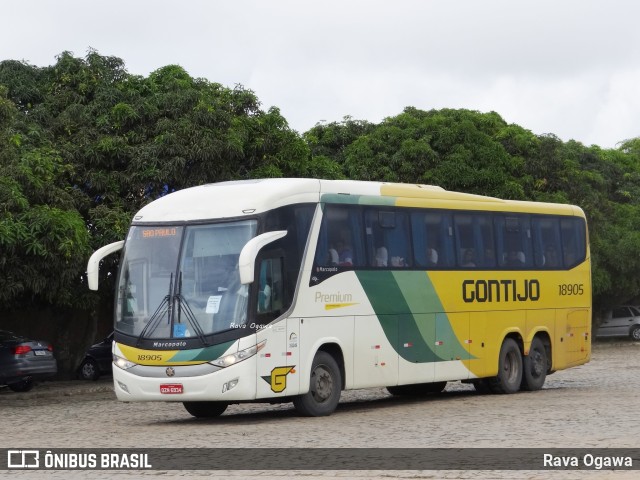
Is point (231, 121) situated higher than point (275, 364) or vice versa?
point (231, 121)

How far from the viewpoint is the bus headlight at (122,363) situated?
19.1 meters

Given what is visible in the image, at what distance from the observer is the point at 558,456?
13.4 m

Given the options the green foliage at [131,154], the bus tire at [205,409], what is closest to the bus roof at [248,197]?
the bus tire at [205,409]

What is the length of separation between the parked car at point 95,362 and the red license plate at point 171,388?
16.7 meters

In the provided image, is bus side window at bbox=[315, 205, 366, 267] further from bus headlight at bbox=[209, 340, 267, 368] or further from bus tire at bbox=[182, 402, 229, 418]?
bus tire at bbox=[182, 402, 229, 418]

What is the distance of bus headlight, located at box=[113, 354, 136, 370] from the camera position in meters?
19.1

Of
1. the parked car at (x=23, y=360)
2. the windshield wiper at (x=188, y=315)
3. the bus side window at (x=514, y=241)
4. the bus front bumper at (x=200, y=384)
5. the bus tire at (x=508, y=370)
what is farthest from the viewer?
the parked car at (x=23, y=360)

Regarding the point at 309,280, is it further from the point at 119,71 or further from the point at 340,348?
the point at 119,71

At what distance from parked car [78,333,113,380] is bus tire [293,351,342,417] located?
15.8m

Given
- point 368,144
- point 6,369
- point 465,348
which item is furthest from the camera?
point 368,144

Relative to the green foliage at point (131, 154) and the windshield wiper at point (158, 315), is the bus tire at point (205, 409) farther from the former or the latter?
the green foliage at point (131, 154)

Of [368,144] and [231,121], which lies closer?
[231,121]

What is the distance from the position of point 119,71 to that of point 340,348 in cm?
1469

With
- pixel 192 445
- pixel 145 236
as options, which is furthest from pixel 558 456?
pixel 145 236
